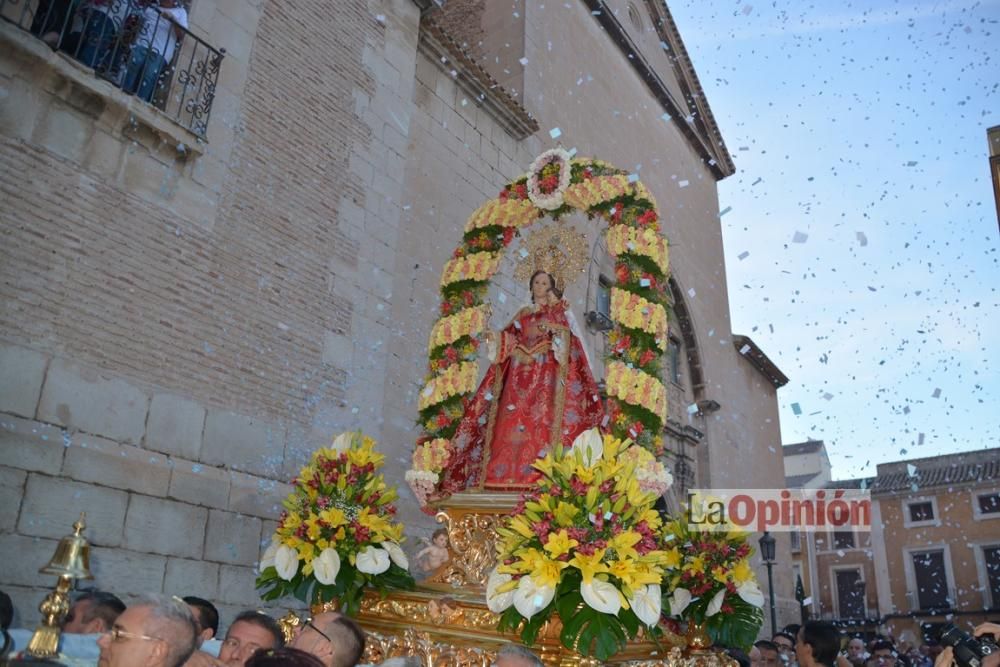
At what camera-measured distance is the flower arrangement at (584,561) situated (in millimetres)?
3492

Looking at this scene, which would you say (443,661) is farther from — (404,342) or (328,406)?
(404,342)

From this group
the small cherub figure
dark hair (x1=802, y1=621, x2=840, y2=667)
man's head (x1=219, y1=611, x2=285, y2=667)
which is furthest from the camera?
the small cherub figure

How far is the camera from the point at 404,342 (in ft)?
28.2

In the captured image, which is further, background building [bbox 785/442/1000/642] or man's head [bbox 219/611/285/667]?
background building [bbox 785/442/1000/642]

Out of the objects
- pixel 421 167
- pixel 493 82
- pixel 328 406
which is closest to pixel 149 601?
pixel 328 406

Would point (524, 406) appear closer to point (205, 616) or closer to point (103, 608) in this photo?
point (205, 616)

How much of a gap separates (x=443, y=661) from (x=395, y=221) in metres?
5.79

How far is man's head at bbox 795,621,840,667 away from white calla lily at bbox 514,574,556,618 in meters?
1.95

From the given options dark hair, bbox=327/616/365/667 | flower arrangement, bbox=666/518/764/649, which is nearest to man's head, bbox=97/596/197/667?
dark hair, bbox=327/616/365/667

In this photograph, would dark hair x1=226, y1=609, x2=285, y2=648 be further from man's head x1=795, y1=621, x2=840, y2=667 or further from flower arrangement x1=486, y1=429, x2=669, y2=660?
man's head x1=795, y1=621, x2=840, y2=667

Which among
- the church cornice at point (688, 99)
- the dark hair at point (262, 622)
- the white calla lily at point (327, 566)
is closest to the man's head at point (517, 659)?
the dark hair at point (262, 622)

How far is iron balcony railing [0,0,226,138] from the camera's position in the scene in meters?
5.70

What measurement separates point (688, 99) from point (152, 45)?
637 inches

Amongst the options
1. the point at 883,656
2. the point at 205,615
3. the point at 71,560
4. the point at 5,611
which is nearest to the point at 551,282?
the point at 205,615
